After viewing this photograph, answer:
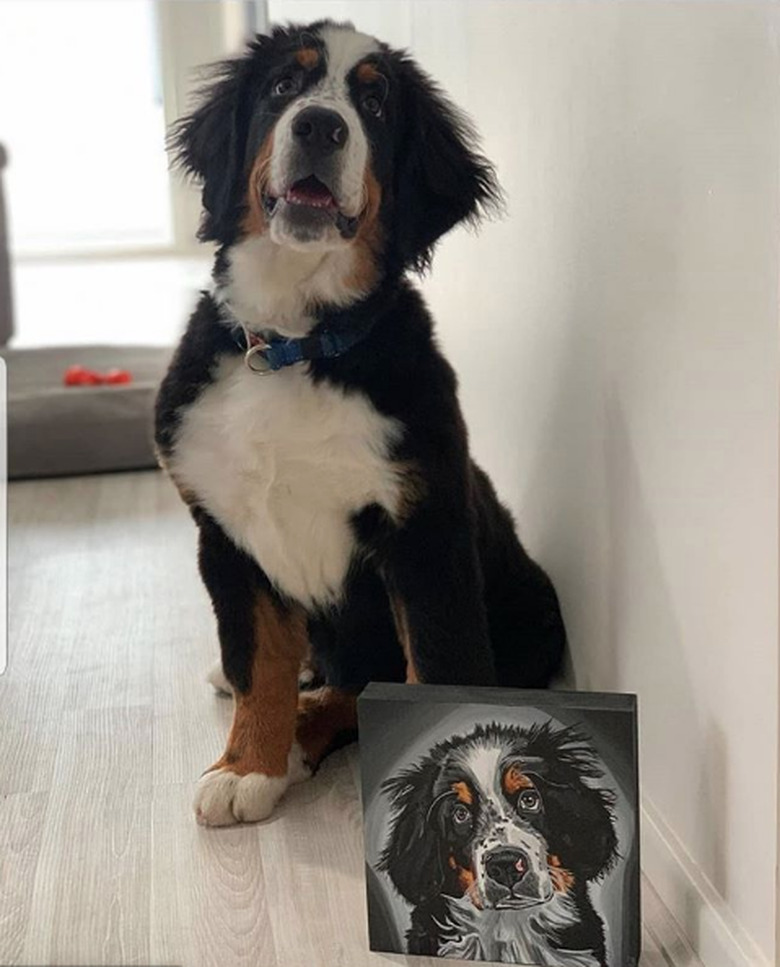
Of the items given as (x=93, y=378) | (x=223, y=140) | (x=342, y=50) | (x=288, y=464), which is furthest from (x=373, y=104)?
(x=93, y=378)

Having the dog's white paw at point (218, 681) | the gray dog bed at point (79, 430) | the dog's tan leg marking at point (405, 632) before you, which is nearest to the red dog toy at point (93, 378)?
the gray dog bed at point (79, 430)

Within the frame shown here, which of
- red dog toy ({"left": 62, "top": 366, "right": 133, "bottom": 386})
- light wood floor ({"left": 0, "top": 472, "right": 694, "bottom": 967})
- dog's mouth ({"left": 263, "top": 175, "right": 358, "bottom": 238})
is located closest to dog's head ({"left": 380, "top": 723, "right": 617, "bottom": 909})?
light wood floor ({"left": 0, "top": 472, "right": 694, "bottom": 967})

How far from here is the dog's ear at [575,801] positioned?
1.49 meters

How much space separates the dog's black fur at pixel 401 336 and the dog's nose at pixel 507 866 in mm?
328

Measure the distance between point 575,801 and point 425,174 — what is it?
2.77 ft

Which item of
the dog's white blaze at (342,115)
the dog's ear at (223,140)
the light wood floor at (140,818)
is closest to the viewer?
the light wood floor at (140,818)

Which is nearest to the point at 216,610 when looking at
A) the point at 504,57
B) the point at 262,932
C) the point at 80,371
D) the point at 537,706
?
the point at 262,932

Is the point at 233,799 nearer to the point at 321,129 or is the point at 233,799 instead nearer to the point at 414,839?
the point at 414,839

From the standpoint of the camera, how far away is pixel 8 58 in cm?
709

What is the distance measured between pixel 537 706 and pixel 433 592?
0.34m

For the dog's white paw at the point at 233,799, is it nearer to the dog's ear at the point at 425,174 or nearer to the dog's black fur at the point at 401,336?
the dog's black fur at the point at 401,336

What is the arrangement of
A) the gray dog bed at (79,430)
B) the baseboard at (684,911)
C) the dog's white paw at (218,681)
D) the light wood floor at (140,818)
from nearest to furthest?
the baseboard at (684,911)
the light wood floor at (140,818)
the dog's white paw at (218,681)
the gray dog bed at (79,430)

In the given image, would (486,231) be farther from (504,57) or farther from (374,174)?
(374,174)

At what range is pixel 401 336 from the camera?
1.82 m
